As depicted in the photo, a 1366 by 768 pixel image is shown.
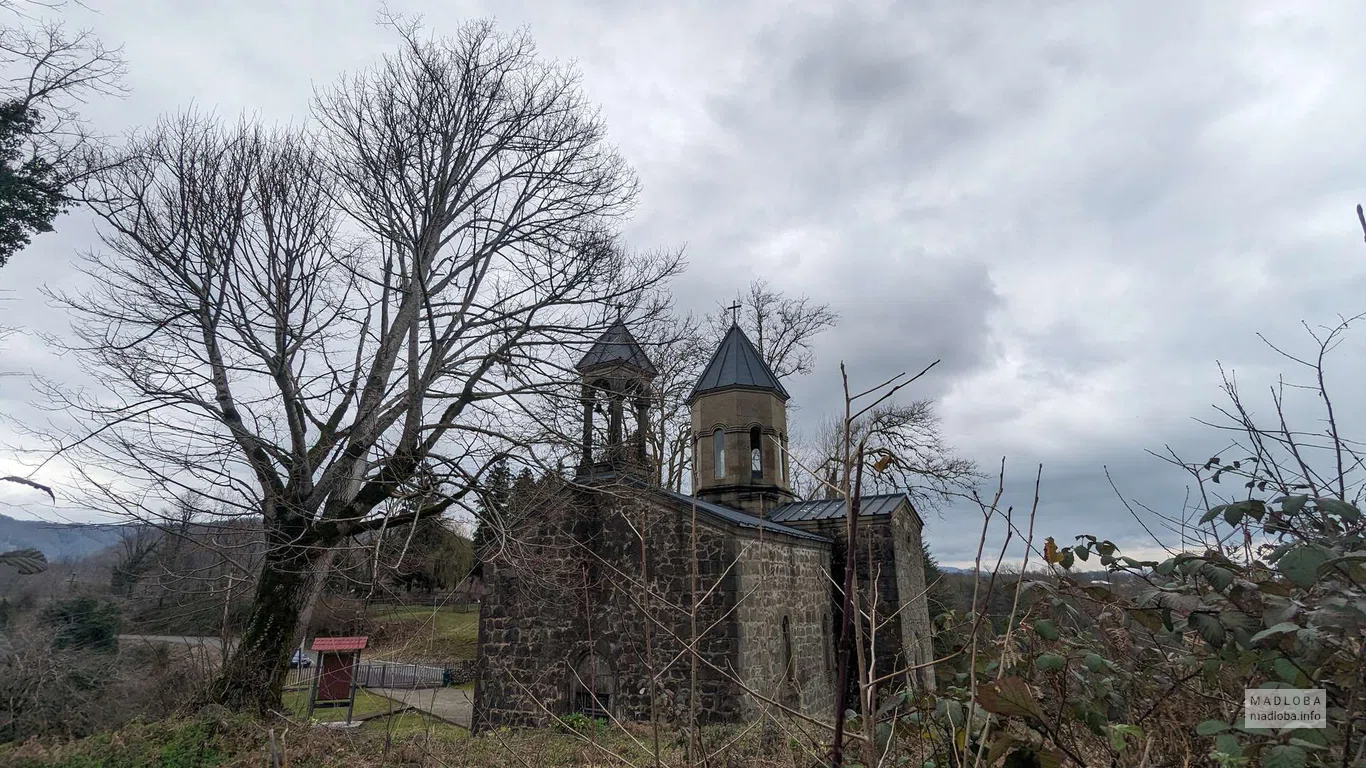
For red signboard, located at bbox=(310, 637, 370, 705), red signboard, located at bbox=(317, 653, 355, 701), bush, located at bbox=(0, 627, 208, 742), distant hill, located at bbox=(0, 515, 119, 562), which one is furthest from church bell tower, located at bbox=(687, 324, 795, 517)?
distant hill, located at bbox=(0, 515, 119, 562)

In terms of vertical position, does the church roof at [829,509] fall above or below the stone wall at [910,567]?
above

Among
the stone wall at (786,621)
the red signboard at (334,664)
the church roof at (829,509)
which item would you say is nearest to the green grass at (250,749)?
the stone wall at (786,621)

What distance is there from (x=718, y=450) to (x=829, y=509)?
9.55 feet

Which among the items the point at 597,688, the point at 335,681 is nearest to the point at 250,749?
the point at 597,688

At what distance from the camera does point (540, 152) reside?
950 centimetres

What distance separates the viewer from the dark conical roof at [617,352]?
9318 mm

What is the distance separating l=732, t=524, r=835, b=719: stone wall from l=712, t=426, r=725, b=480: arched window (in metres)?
3.36

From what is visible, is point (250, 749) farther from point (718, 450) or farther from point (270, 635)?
point (718, 450)

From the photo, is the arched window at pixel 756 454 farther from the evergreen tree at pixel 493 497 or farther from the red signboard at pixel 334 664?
the red signboard at pixel 334 664

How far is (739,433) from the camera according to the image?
15.3m

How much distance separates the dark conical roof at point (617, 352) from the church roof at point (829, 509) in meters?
5.35

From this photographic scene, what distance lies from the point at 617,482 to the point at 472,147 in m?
5.07

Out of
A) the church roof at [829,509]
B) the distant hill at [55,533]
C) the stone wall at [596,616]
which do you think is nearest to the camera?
the distant hill at [55,533]

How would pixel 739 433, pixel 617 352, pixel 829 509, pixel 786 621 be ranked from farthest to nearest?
pixel 739 433 → pixel 829 509 → pixel 617 352 → pixel 786 621
